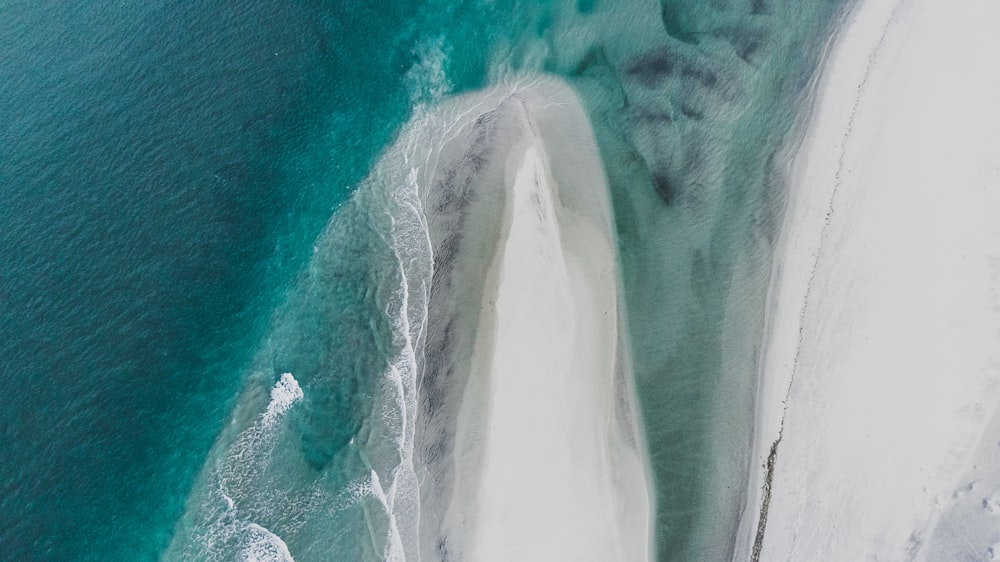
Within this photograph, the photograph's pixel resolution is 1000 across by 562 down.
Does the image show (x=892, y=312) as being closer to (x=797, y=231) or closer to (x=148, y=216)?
(x=797, y=231)

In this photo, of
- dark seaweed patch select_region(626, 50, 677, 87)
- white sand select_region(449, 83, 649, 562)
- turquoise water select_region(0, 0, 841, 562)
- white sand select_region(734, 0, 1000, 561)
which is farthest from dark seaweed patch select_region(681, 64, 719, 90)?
white sand select_region(449, 83, 649, 562)

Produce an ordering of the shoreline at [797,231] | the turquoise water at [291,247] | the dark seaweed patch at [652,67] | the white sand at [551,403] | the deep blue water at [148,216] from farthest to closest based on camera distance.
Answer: the dark seaweed patch at [652,67] → the deep blue water at [148,216] → the turquoise water at [291,247] → the white sand at [551,403] → the shoreline at [797,231]

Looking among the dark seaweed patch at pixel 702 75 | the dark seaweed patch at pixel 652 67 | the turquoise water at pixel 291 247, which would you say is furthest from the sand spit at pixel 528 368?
the dark seaweed patch at pixel 702 75

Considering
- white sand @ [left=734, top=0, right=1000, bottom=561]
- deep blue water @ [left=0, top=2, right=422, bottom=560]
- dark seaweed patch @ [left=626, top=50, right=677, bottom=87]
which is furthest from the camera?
dark seaweed patch @ [left=626, top=50, right=677, bottom=87]

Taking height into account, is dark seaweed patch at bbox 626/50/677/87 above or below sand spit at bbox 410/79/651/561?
above

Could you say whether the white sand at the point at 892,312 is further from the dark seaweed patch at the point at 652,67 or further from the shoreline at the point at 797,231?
the dark seaweed patch at the point at 652,67

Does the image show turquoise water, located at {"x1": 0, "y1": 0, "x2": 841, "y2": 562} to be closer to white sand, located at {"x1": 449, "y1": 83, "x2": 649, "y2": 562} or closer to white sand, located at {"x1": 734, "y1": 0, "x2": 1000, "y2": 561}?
white sand, located at {"x1": 449, "y1": 83, "x2": 649, "y2": 562}
